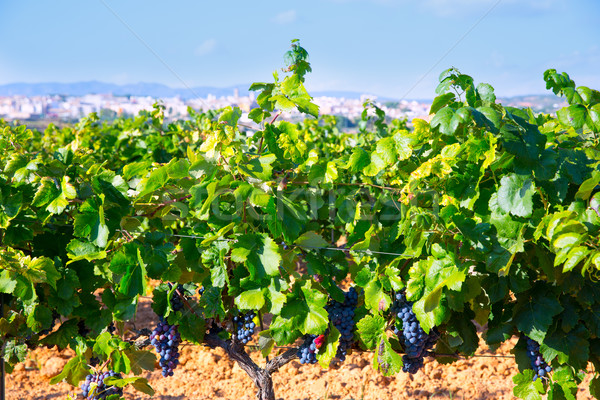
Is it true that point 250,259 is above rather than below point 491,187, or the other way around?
below

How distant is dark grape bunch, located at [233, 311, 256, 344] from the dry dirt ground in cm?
137

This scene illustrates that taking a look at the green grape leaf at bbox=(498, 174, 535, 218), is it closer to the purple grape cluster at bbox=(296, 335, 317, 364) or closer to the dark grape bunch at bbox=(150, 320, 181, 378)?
the purple grape cluster at bbox=(296, 335, 317, 364)

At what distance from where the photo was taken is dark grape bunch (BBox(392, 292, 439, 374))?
2102 mm

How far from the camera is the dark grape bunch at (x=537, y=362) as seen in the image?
2180 mm

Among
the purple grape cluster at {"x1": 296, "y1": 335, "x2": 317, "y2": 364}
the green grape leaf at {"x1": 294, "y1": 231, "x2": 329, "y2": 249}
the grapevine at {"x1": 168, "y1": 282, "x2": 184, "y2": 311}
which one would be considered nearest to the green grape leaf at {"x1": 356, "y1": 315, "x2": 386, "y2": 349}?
the purple grape cluster at {"x1": 296, "y1": 335, "x2": 317, "y2": 364}

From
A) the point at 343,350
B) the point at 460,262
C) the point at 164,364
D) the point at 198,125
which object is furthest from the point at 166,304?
the point at 198,125

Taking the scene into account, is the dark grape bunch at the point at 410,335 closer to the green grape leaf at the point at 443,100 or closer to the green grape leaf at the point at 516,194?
the green grape leaf at the point at 516,194

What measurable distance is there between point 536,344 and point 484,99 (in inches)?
44.0

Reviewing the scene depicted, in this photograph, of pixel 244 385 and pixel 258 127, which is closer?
pixel 258 127

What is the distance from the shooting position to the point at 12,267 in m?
2.04

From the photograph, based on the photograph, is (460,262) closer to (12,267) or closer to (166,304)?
(166,304)

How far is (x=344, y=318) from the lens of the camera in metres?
2.24

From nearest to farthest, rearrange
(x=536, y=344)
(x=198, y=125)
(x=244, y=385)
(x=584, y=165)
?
(x=584, y=165) < (x=536, y=344) < (x=244, y=385) < (x=198, y=125)

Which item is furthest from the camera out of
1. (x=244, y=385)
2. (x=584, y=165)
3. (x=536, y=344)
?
(x=244, y=385)
